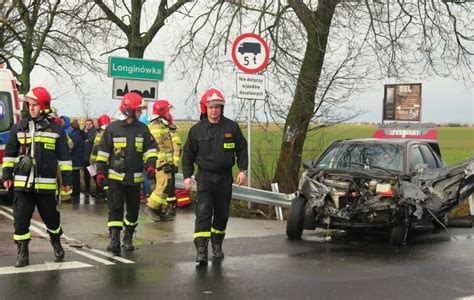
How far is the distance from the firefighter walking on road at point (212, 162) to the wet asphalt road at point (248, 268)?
0.44m

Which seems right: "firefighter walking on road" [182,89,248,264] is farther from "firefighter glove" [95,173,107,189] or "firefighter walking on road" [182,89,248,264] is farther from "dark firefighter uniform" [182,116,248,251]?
"firefighter glove" [95,173,107,189]

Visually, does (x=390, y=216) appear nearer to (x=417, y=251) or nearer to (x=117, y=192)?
(x=417, y=251)

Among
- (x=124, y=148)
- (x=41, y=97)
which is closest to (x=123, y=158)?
(x=124, y=148)

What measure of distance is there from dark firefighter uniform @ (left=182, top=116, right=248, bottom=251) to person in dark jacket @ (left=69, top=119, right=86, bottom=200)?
6.93 metres

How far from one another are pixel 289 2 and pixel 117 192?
19.2 ft

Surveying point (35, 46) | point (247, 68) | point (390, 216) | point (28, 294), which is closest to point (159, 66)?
point (247, 68)

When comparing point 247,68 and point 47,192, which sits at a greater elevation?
point 247,68

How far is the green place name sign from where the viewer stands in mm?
12352

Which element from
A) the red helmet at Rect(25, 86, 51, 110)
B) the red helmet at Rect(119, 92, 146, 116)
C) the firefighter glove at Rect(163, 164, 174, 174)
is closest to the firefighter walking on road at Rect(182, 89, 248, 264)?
the red helmet at Rect(119, 92, 146, 116)

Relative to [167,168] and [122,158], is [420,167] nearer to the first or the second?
[167,168]

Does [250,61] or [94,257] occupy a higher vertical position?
[250,61]

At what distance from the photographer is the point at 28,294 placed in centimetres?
575

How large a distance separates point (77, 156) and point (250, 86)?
4.84 metres

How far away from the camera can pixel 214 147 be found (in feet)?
24.4
